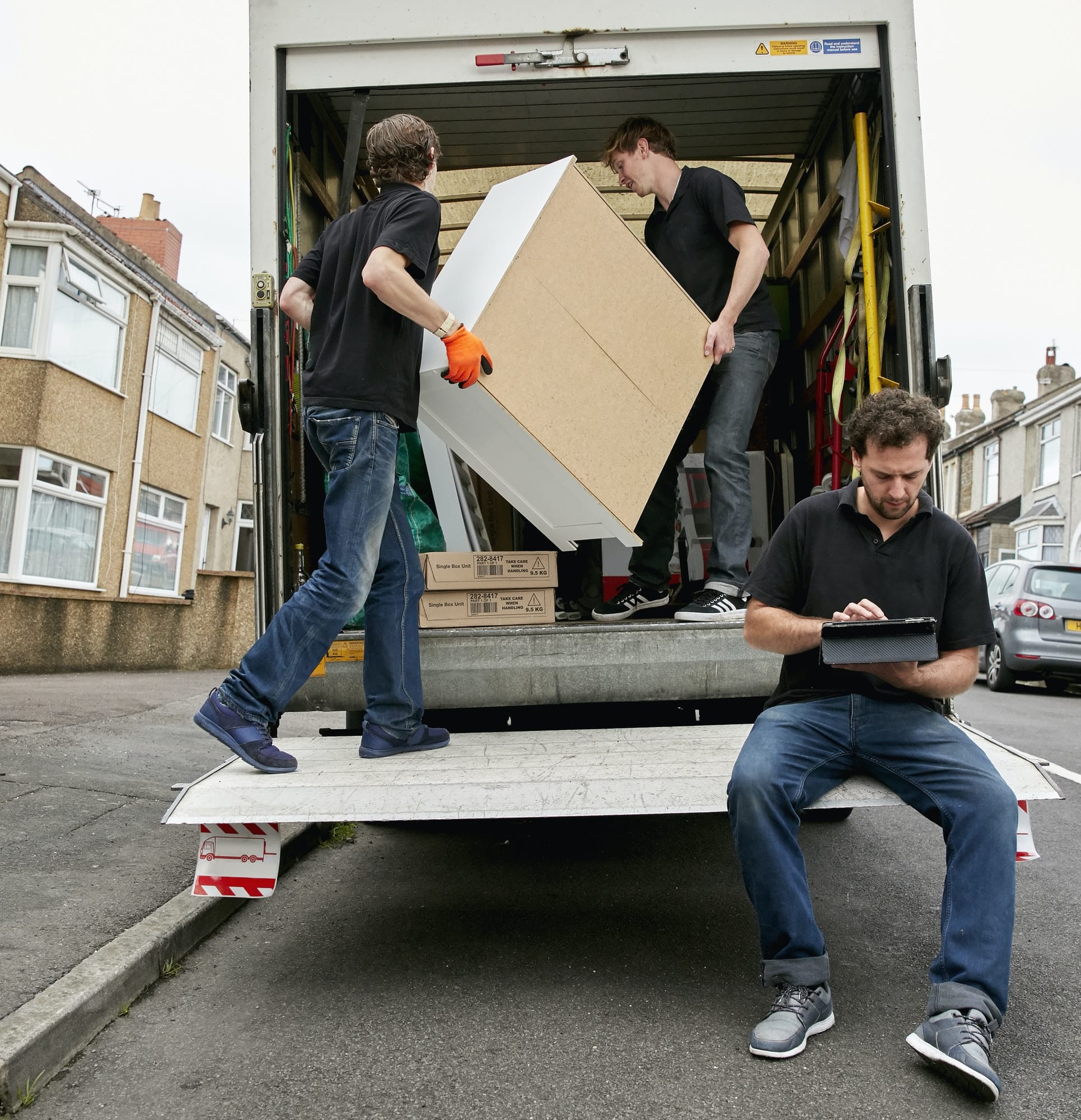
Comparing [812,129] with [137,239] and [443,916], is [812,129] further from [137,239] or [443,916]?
[137,239]

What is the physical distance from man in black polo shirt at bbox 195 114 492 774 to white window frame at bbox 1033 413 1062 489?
1163 inches

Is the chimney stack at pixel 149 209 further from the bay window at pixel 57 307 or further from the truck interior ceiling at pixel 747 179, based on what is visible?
the truck interior ceiling at pixel 747 179

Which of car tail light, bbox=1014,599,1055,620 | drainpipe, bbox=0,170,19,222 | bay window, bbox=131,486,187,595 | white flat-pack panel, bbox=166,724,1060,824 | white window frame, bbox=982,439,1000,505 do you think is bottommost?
white flat-pack panel, bbox=166,724,1060,824

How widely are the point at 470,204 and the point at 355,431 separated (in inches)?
109

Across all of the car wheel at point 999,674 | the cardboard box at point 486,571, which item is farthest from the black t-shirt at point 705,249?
the car wheel at point 999,674

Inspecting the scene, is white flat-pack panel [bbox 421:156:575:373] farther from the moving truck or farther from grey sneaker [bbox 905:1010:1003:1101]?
grey sneaker [bbox 905:1010:1003:1101]

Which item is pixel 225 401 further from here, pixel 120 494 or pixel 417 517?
pixel 417 517

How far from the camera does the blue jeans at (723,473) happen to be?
3.89 meters

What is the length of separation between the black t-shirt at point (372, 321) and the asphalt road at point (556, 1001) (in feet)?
5.16

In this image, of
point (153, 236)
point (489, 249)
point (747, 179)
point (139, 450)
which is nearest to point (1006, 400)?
point (153, 236)

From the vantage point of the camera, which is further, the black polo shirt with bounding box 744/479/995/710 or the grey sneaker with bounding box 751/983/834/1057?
the black polo shirt with bounding box 744/479/995/710

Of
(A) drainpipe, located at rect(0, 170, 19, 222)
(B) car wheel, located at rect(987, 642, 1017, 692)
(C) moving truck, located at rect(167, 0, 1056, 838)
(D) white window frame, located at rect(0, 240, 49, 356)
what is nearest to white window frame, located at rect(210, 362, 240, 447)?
(D) white window frame, located at rect(0, 240, 49, 356)

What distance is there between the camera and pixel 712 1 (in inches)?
138

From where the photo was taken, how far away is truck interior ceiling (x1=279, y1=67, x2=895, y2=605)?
12.8 ft
